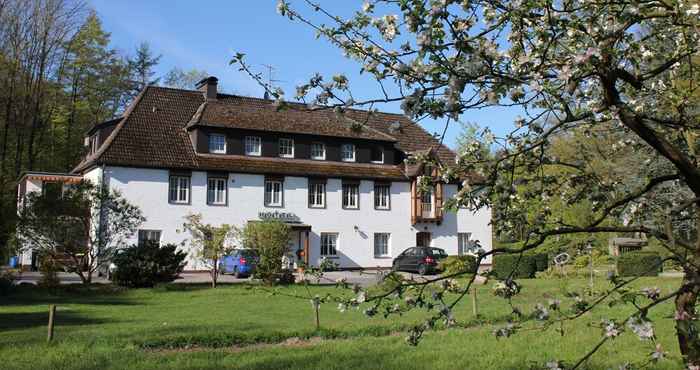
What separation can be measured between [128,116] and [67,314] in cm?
2274

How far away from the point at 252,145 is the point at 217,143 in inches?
82.6

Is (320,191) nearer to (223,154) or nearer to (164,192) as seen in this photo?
(223,154)

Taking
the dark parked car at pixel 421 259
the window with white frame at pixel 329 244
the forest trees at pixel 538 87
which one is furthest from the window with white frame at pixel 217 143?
the forest trees at pixel 538 87

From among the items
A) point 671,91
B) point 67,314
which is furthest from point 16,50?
point 671,91

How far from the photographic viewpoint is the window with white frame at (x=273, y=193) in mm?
38156

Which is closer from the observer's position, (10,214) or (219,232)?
(10,214)

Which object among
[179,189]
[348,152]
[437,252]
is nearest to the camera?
[179,189]

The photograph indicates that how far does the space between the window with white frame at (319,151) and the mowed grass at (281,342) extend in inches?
932

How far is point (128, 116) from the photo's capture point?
37.3 m

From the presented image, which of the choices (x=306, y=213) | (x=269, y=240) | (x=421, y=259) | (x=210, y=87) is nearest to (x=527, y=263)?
(x=421, y=259)

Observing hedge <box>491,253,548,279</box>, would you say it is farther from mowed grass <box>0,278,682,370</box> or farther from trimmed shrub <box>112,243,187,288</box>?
trimmed shrub <box>112,243,187,288</box>

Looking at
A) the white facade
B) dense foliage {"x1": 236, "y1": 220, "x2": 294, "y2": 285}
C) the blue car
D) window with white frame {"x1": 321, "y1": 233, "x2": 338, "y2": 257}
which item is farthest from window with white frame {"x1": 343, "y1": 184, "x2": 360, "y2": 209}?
dense foliage {"x1": 236, "y1": 220, "x2": 294, "y2": 285}

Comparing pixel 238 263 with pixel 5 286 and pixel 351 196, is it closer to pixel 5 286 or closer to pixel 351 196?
pixel 351 196

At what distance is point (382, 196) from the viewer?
41.4 metres
